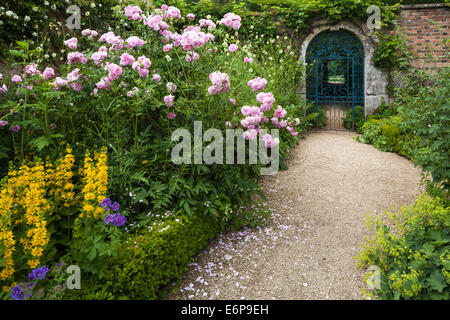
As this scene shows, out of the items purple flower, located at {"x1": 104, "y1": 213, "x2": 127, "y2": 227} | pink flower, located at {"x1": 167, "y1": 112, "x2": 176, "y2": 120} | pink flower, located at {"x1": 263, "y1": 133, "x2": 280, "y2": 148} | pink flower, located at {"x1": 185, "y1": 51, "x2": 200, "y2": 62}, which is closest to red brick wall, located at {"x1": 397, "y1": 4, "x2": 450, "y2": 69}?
pink flower, located at {"x1": 263, "y1": 133, "x2": 280, "y2": 148}

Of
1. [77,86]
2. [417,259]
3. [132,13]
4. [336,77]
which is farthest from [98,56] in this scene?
[336,77]

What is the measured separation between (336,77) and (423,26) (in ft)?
7.94

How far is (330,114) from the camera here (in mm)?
9219

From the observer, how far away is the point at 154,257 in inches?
86.7

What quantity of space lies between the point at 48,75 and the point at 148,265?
181cm

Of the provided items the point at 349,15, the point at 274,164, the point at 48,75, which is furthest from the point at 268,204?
the point at 349,15

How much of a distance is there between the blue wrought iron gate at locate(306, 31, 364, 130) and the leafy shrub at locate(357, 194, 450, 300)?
6.55 meters

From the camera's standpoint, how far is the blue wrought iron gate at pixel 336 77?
8.68 meters

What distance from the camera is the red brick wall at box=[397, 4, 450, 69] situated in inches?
312

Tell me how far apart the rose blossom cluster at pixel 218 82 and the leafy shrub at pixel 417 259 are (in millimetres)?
1751

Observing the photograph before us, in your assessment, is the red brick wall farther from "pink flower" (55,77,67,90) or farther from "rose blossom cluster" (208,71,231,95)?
"pink flower" (55,77,67,90)

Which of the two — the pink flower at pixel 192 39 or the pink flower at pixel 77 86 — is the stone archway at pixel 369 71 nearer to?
the pink flower at pixel 192 39

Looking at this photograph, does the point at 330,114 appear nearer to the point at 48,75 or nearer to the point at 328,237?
the point at 328,237

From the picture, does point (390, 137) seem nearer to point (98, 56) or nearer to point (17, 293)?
point (98, 56)
